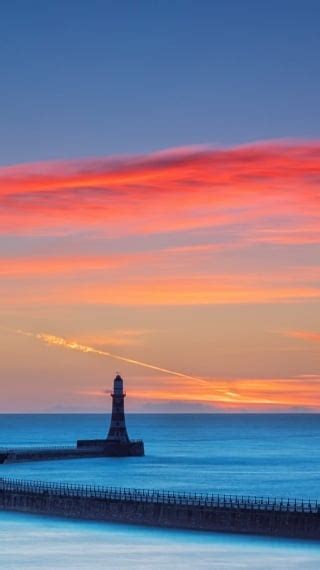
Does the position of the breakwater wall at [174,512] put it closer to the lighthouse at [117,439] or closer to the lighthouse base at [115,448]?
the lighthouse at [117,439]

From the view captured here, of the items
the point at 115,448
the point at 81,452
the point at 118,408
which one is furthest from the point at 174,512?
the point at 81,452

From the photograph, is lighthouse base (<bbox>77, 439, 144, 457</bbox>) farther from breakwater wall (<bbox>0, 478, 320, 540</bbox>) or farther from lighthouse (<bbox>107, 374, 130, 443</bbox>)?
breakwater wall (<bbox>0, 478, 320, 540</bbox>)

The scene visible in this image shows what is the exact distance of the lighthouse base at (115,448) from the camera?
172 metres

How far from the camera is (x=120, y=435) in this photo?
175 meters

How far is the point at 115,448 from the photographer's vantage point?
564 ft

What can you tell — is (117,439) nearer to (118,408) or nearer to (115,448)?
(115,448)

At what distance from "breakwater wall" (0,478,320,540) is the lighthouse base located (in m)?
73.7

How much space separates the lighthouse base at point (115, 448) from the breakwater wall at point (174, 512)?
242 ft

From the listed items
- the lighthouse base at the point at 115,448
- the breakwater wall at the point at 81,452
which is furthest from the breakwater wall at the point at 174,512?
the lighthouse base at the point at 115,448

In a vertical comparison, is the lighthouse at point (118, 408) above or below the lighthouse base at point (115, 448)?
above

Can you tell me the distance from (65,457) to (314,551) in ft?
351

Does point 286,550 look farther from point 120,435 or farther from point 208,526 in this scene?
point 120,435

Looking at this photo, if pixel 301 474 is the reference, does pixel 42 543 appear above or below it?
below

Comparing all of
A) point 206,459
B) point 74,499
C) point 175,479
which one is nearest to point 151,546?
point 74,499
